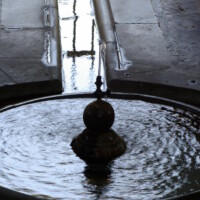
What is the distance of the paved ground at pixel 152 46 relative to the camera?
693 cm

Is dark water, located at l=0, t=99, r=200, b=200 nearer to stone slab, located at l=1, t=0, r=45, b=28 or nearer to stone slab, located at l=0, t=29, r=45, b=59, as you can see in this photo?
stone slab, located at l=0, t=29, r=45, b=59

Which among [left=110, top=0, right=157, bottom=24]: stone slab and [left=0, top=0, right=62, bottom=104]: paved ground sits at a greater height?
[left=110, top=0, right=157, bottom=24]: stone slab

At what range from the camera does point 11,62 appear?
750 cm

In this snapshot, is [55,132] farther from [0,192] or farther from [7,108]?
[0,192]

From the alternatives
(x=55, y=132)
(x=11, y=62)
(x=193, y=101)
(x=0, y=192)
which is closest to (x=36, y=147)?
(x=55, y=132)

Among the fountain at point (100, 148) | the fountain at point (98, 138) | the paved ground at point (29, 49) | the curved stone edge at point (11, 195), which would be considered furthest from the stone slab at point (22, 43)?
the curved stone edge at point (11, 195)

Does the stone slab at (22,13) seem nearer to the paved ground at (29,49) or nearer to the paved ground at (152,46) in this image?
the paved ground at (29,49)

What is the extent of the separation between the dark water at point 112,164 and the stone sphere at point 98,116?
0.24m

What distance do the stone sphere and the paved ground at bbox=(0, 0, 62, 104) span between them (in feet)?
5.51

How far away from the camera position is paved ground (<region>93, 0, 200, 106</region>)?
693cm

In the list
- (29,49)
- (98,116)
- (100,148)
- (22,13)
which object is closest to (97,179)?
(100,148)

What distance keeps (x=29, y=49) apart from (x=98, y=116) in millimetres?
3199

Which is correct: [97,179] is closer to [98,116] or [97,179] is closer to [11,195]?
[98,116]

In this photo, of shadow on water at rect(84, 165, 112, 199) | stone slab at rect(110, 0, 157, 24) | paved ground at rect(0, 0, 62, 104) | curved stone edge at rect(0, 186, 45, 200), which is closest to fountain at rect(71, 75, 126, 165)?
shadow on water at rect(84, 165, 112, 199)
